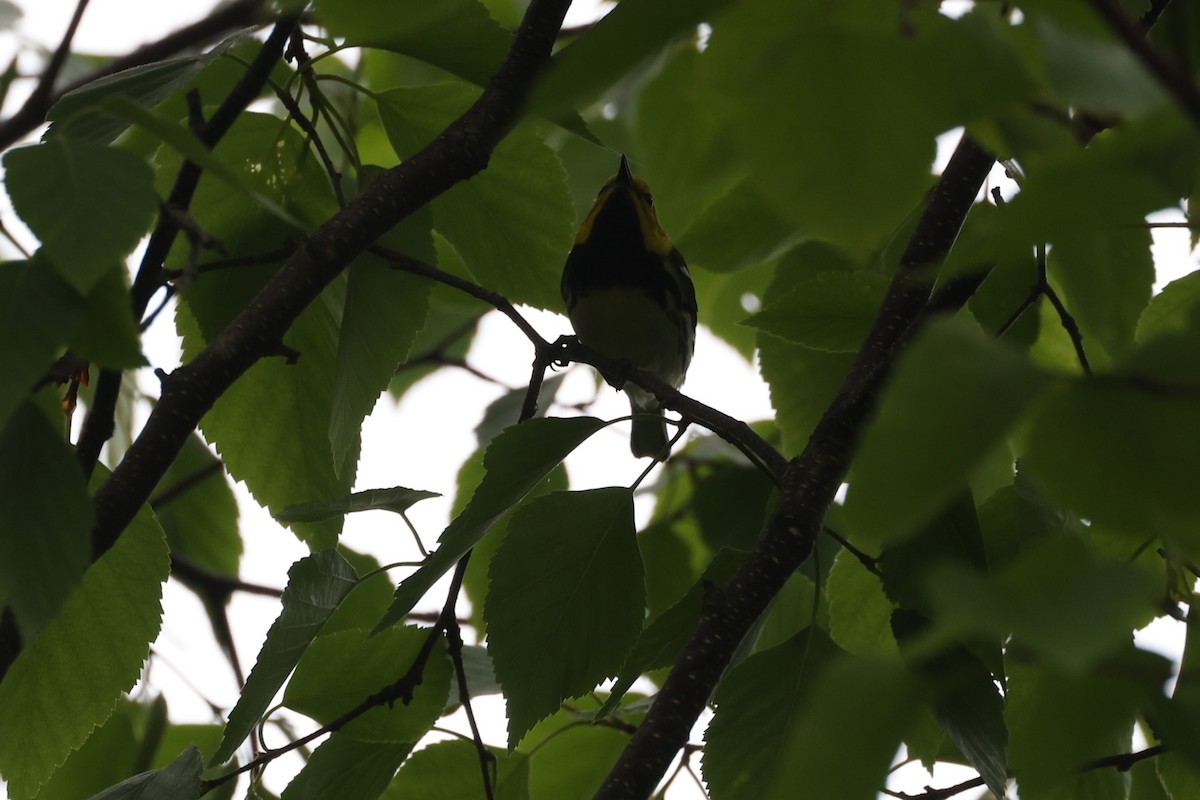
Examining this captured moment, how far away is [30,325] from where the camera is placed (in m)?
0.44

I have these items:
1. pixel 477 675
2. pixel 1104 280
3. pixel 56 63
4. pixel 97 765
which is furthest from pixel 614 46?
pixel 97 765

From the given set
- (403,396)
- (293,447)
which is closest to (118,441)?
(403,396)

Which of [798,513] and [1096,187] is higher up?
[798,513]

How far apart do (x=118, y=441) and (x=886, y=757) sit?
1.44m

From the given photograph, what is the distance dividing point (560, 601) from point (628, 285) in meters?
Answer: 1.44

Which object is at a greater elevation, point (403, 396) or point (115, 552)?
point (403, 396)

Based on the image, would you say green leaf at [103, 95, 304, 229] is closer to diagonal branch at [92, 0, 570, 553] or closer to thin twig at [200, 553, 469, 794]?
diagonal branch at [92, 0, 570, 553]

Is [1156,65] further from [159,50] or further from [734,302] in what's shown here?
[734,302]

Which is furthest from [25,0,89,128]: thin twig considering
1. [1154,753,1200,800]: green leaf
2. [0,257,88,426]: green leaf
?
[1154,753,1200,800]: green leaf

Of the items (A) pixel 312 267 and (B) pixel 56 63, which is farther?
(B) pixel 56 63

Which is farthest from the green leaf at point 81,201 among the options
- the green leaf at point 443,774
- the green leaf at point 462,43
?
the green leaf at point 443,774

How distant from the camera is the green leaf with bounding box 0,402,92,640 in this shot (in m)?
0.47

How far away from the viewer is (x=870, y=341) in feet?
2.85

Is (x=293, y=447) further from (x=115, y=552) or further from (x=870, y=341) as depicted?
(x=870, y=341)
